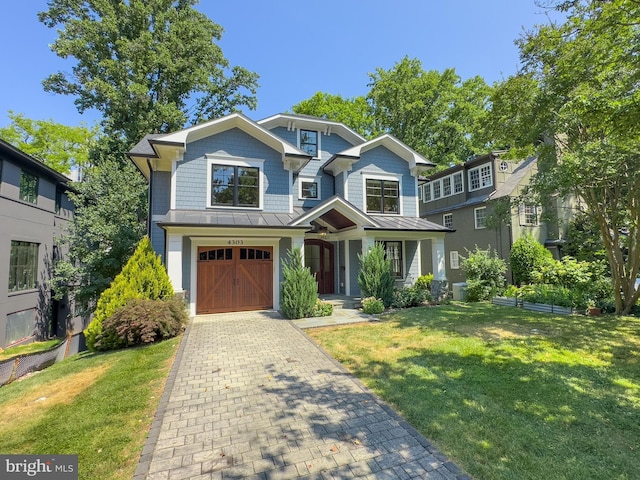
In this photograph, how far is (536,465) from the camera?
3.26 m

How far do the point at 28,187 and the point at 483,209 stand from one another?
26472 mm

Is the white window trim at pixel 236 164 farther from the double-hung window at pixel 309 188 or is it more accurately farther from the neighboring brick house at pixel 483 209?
the neighboring brick house at pixel 483 209

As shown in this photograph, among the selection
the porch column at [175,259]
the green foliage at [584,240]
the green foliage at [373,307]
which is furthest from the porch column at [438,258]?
the porch column at [175,259]

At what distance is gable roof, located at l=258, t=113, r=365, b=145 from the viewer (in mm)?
15352

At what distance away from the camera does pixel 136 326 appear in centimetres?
815

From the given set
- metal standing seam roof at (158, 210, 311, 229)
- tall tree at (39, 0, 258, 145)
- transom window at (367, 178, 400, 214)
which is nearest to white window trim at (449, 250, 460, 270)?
transom window at (367, 178, 400, 214)

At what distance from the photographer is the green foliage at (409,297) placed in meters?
12.6

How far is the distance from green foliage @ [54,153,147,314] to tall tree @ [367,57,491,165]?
23.4 metres

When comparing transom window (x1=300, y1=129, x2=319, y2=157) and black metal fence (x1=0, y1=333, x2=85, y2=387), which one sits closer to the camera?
black metal fence (x1=0, y1=333, x2=85, y2=387)

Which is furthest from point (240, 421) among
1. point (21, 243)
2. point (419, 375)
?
point (21, 243)

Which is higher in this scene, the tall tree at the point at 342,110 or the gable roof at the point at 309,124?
the tall tree at the point at 342,110

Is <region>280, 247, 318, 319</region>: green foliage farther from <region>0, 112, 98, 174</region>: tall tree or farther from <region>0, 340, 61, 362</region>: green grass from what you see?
<region>0, 112, 98, 174</region>: tall tree

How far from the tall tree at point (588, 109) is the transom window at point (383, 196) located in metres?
5.44

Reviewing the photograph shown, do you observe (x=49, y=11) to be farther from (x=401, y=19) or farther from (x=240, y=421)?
(x=240, y=421)
